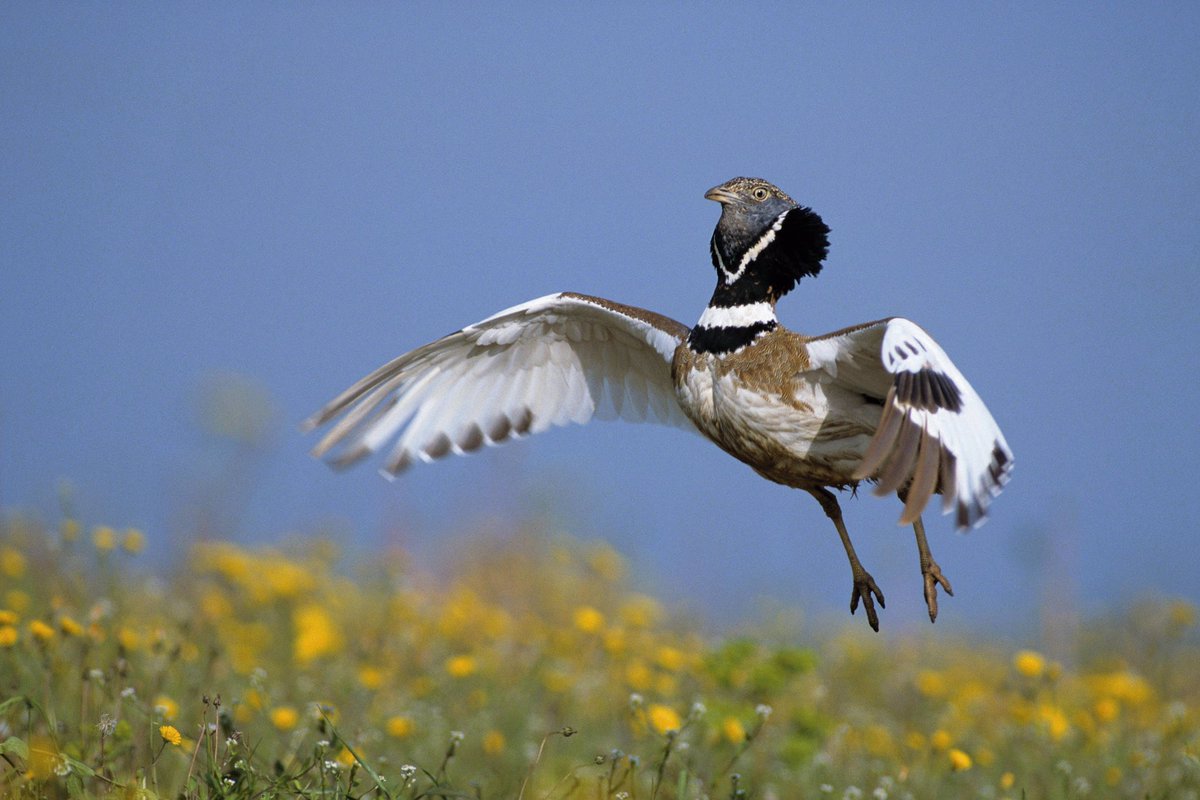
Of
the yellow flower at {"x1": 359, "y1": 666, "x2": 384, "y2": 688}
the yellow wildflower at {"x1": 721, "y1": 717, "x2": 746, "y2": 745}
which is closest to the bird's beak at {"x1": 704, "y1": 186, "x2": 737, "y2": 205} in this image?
the yellow wildflower at {"x1": 721, "y1": 717, "x2": 746, "y2": 745}

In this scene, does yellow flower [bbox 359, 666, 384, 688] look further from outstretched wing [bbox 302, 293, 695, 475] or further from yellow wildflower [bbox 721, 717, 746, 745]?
yellow wildflower [bbox 721, 717, 746, 745]

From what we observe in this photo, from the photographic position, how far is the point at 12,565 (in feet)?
20.0

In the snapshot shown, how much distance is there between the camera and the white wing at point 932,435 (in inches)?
144

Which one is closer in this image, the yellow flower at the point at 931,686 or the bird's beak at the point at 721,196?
the bird's beak at the point at 721,196

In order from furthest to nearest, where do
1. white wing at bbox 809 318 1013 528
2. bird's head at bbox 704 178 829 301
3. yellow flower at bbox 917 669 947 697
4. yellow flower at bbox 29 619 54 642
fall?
1. yellow flower at bbox 917 669 947 697
2. bird's head at bbox 704 178 829 301
3. yellow flower at bbox 29 619 54 642
4. white wing at bbox 809 318 1013 528

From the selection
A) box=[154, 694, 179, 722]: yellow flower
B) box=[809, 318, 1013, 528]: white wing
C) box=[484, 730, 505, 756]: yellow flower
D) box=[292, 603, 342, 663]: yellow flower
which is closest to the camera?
box=[809, 318, 1013, 528]: white wing

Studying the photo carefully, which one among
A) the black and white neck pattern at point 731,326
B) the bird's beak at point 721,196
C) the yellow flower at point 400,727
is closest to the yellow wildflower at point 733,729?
the yellow flower at point 400,727

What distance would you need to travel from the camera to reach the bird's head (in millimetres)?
4691

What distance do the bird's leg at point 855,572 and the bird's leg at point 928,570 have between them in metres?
0.24

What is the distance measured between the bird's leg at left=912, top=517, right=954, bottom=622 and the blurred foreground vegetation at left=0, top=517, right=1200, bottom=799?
609 mm

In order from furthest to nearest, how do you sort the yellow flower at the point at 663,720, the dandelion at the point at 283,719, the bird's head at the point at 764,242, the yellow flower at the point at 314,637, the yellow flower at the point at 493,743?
the yellow flower at the point at 314,637, the yellow flower at the point at 493,743, the bird's head at the point at 764,242, the dandelion at the point at 283,719, the yellow flower at the point at 663,720

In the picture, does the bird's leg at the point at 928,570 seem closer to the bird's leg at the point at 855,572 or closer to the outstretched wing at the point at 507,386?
the bird's leg at the point at 855,572

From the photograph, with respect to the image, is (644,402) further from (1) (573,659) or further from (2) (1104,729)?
(2) (1104,729)

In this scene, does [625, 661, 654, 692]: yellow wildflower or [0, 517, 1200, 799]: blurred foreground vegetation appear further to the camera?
[625, 661, 654, 692]: yellow wildflower
